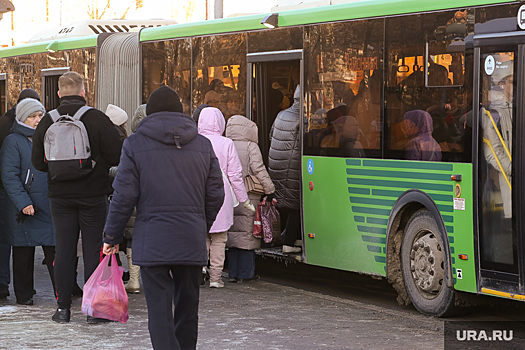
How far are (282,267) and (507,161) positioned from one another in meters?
4.68

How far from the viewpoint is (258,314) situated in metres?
7.87

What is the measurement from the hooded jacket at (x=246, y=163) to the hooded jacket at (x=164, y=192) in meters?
4.01

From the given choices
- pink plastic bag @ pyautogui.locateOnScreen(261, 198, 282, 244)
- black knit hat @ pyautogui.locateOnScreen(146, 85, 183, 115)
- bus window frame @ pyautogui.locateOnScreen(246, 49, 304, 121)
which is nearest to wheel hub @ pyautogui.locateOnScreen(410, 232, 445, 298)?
pink plastic bag @ pyautogui.locateOnScreen(261, 198, 282, 244)

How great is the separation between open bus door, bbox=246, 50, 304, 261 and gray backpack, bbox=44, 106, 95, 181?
3.06 meters

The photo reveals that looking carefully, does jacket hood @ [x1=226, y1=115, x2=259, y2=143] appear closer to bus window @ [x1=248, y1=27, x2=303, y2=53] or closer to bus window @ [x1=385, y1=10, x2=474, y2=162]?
bus window @ [x1=248, y1=27, x2=303, y2=53]

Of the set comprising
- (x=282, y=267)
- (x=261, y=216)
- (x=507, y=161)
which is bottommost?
(x=282, y=267)

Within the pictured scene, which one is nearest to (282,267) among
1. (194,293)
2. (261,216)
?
(261,216)

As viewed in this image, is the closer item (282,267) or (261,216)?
(261,216)

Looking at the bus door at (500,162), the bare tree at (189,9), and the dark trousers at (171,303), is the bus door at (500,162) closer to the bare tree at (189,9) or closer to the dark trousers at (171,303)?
the dark trousers at (171,303)

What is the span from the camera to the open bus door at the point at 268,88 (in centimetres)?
1010

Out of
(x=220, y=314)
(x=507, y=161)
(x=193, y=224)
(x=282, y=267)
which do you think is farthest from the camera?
(x=282, y=267)

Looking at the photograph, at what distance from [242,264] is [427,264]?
2.38m

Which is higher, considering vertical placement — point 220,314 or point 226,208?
point 226,208

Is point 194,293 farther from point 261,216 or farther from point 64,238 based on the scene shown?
point 261,216
